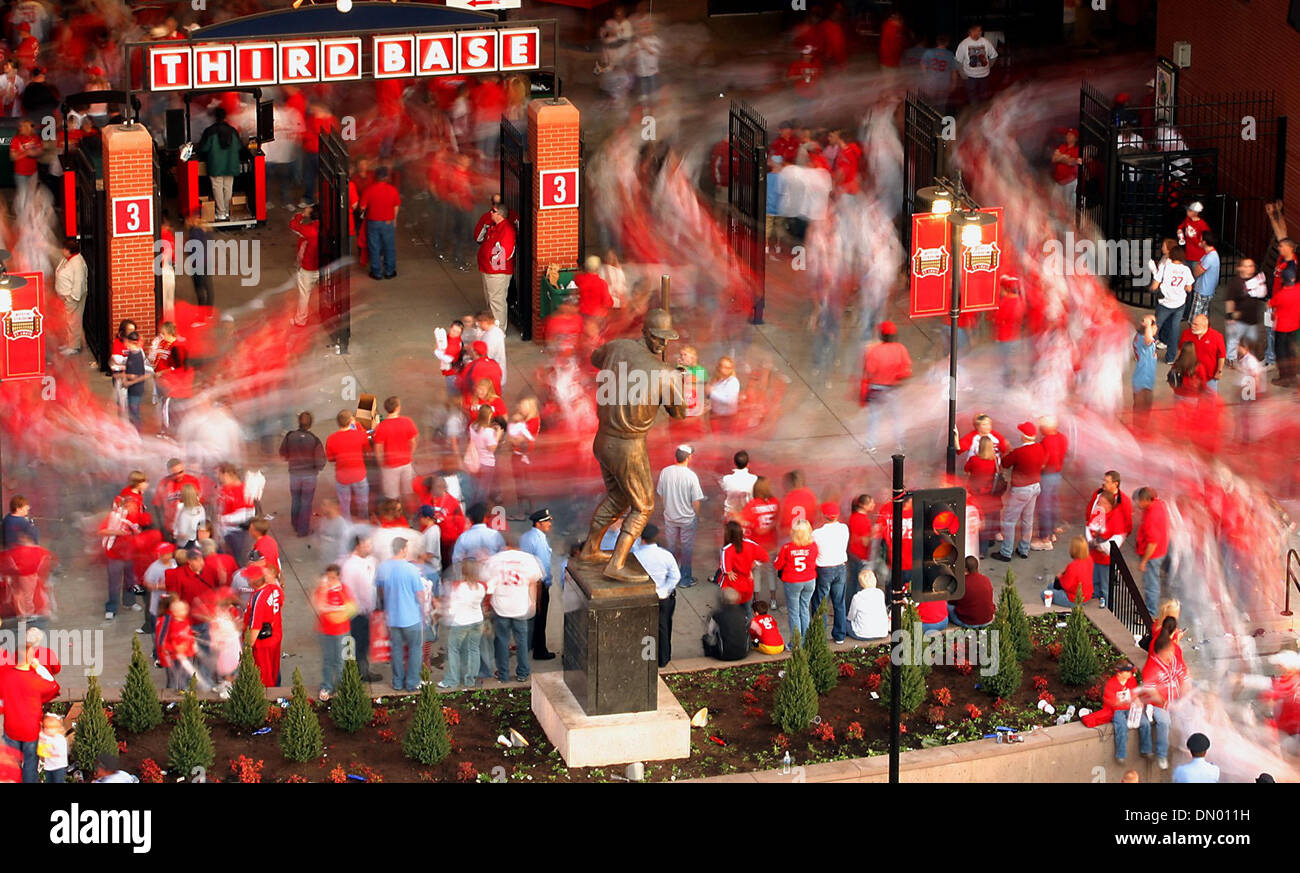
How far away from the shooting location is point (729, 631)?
2797cm

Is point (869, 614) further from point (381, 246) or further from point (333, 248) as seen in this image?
point (381, 246)

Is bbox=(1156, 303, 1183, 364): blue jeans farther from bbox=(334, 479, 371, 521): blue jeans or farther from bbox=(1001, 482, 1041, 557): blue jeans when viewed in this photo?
bbox=(334, 479, 371, 521): blue jeans

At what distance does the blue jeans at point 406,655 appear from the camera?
1068 inches

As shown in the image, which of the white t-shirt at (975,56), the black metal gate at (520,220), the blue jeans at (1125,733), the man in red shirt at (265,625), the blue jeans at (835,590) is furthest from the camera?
the white t-shirt at (975,56)

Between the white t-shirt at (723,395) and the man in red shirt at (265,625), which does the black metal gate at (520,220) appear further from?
the man in red shirt at (265,625)

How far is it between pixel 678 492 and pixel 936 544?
6.61 metres

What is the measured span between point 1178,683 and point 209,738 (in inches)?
339

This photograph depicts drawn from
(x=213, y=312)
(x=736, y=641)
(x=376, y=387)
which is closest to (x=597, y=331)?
(x=376, y=387)

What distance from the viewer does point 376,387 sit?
34250 mm

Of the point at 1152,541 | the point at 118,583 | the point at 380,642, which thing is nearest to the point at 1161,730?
the point at 1152,541

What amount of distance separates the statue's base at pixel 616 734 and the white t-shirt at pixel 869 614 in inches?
109

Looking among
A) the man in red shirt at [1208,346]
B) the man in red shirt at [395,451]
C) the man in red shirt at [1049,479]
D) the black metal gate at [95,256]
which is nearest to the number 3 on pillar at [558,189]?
the black metal gate at [95,256]

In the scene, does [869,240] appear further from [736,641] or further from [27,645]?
[27,645]

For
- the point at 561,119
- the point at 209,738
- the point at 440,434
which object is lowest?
the point at 209,738
